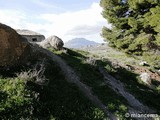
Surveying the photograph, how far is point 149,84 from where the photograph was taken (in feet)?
86.9

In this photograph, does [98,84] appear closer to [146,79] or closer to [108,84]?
[108,84]

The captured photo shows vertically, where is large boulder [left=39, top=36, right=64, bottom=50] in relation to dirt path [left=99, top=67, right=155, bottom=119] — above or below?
above

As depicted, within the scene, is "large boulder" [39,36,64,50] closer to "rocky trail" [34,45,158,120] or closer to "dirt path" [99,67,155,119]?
"rocky trail" [34,45,158,120]

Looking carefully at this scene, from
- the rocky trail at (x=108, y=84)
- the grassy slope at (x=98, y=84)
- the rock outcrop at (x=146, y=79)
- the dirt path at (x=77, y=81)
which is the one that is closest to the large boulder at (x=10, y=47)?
the dirt path at (x=77, y=81)

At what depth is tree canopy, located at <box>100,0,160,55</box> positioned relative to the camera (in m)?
26.2

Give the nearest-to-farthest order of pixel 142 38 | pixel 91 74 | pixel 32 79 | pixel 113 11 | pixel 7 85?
pixel 7 85 < pixel 32 79 < pixel 91 74 < pixel 142 38 < pixel 113 11

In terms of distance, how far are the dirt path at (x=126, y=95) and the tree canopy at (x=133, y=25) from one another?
16.9ft

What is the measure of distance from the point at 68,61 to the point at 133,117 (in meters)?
9.40

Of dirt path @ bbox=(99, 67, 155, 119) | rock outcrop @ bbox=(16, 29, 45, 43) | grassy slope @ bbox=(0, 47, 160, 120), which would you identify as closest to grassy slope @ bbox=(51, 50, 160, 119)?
grassy slope @ bbox=(0, 47, 160, 120)

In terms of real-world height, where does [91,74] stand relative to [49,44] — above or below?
below

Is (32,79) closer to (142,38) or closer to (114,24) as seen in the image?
(142,38)

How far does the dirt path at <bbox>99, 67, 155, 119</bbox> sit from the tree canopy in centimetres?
516

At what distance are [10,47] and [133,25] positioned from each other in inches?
587

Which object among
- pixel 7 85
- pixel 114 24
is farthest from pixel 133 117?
pixel 114 24
